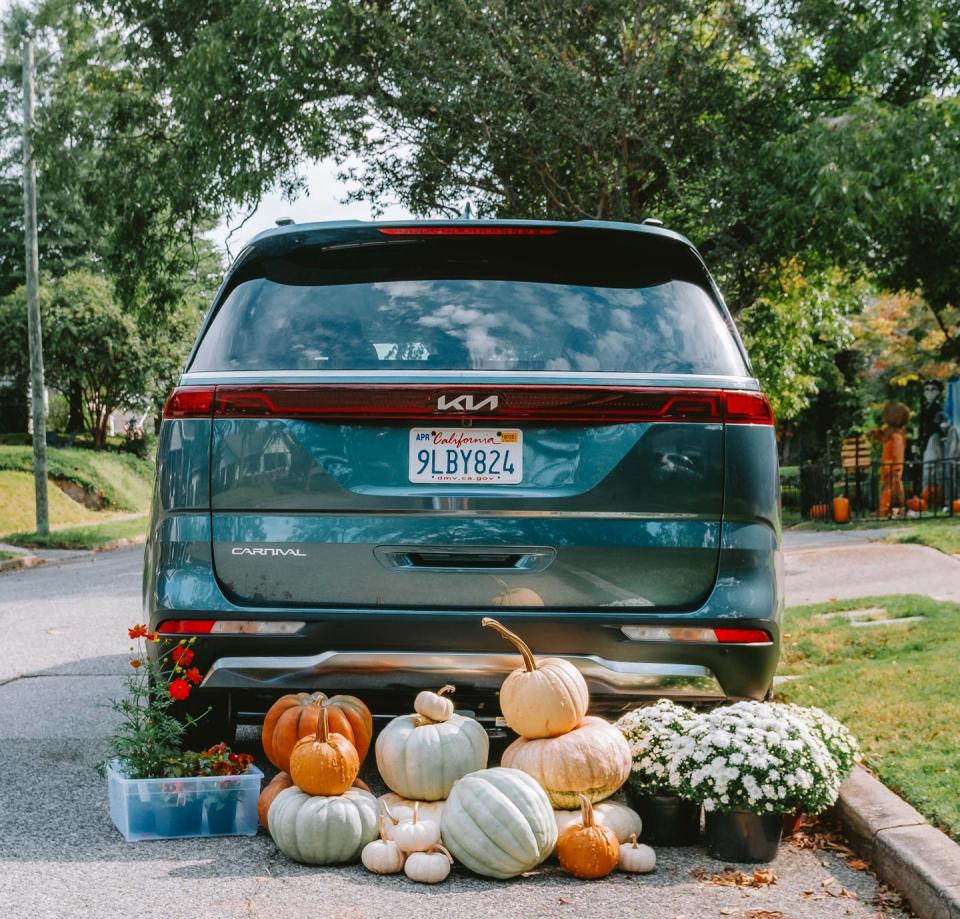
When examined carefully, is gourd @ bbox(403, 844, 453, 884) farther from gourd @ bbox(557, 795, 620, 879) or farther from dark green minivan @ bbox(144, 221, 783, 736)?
dark green minivan @ bbox(144, 221, 783, 736)

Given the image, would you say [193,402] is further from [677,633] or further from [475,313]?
[677,633]

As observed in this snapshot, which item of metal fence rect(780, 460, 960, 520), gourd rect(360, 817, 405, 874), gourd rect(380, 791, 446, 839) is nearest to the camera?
gourd rect(360, 817, 405, 874)

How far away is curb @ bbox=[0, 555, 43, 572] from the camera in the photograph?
18.8 meters

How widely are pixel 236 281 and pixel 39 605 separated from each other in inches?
342

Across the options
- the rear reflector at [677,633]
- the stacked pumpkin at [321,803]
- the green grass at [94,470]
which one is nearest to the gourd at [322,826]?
the stacked pumpkin at [321,803]

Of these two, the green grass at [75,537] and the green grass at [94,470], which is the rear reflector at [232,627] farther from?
the green grass at [94,470]

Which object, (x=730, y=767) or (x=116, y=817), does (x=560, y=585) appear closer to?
(x=730, y=767)

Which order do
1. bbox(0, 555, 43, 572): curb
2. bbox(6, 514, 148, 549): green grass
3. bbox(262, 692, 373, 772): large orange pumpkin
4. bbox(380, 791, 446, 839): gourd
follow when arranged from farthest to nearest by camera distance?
bbox(6, 514, 148, 549): green grass, bbox(0, 555, 43, 572): curb, bbox(262, 692, 373, 772): large orange pumpkin, bbox(380, 791, 446, 839): gourd

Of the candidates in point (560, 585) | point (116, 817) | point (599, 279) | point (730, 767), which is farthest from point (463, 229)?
point (116, 817)

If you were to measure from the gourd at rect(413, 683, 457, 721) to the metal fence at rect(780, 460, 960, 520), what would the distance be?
19.1 m

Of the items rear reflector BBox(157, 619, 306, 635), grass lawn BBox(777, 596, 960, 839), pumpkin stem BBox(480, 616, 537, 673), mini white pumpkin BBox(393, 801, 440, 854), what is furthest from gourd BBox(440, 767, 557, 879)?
grass lawn BBox(777, 596, 960, 839)

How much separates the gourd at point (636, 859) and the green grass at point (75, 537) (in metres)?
19.9

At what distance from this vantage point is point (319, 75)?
56.8 feet

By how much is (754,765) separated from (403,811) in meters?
1.16
